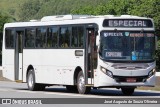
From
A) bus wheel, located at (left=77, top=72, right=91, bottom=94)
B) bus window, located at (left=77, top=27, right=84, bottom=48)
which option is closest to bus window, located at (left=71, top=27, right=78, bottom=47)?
bus window, located at (left=77, top=27, right=84, bottom=48)

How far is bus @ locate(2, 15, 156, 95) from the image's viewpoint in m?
26.6

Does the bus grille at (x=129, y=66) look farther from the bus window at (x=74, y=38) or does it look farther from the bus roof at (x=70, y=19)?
the bus window at (x=74, y=38)

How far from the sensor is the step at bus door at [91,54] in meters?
27.2

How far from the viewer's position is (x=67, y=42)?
1139 inches

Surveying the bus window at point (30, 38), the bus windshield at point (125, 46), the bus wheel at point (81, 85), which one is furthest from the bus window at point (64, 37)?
Result: the bus window at point (30, 38)

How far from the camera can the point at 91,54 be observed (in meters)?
27.3

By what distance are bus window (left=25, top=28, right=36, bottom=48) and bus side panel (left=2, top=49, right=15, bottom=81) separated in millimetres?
1502

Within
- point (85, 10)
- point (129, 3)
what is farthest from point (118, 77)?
point (85, 10)

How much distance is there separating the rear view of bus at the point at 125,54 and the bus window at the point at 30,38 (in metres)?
5.90

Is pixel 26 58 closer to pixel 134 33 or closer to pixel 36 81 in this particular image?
pixel 36 81

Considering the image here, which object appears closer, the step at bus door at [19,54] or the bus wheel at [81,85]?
the bus wheel at [81,85]

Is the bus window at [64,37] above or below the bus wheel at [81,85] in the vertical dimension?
above

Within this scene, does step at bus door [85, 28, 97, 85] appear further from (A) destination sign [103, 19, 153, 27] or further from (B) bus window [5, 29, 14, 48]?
(B) bus window [5, 29, 14, 48]

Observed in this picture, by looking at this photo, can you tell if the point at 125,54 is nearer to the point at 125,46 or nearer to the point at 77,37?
the point at 125,46
